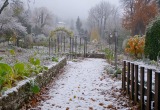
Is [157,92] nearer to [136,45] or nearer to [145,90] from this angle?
[145,90]

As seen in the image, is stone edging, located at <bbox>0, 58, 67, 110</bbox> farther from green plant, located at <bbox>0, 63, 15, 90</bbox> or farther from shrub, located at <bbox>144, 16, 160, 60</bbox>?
shrub, located at <bbox>144, 16, 160, 60</bbox>

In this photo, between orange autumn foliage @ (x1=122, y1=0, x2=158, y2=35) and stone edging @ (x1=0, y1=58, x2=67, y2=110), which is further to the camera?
orange autumn foliage @ (x1=122, y1=0, x2=158, y2=35)

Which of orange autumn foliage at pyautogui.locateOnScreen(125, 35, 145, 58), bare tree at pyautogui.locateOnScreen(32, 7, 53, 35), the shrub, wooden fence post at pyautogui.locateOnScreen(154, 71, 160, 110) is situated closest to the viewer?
wooden fence post at pyautogui.locateOnScreen(154, 71, 160, 110)

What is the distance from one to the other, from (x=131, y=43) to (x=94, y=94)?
36.7 ft

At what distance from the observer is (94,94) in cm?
657

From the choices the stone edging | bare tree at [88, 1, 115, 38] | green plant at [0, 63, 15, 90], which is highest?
bare tree at [88, 1, 115, 38]

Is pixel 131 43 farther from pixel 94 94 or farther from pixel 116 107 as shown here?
pixel 116 107

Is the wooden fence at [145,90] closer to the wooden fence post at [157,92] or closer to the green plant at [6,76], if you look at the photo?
the wooden fence post at [157,92]

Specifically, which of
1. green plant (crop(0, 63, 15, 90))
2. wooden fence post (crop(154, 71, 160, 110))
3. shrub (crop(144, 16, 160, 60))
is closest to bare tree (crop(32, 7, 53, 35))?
shrub (crop(144, 16, 160, 60))

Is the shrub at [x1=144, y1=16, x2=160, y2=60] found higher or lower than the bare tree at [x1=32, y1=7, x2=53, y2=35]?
lower

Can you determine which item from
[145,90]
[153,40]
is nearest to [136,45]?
[153,40]

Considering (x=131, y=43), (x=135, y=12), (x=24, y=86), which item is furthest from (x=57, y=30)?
(x=24, y=86)

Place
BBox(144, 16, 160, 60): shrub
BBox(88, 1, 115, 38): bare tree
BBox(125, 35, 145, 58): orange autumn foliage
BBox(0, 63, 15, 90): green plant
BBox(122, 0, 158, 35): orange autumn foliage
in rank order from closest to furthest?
BBox(0, 63, 15, 90): green plant < BBox(144, 16, 160, 60): shrub < BBox(125, 35, 145, 58): orange autumn foliage < BBox(122, 0, 158, 35): orange autumn foliage < BBox(88, 1, 115, 38): bare tree

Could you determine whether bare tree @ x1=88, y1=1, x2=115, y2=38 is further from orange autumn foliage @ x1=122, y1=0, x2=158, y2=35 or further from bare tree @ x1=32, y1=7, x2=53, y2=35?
orange autumn foliage @ x1=122, y1=0, x2=158, y2=35
